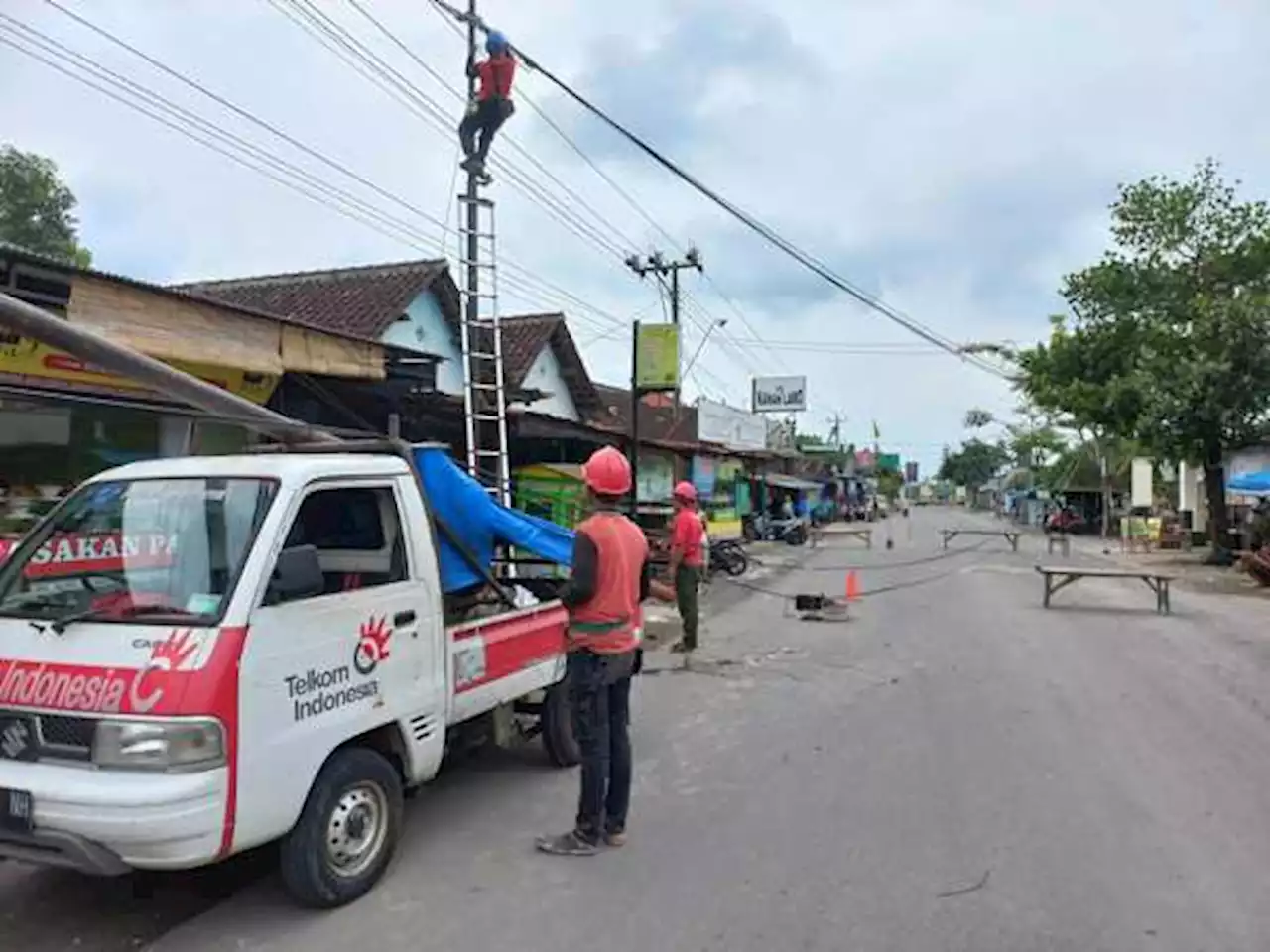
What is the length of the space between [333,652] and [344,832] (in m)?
0.81

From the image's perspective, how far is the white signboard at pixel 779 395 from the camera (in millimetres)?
55156

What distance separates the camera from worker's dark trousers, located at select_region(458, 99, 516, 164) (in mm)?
11844

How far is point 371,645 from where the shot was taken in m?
4.70

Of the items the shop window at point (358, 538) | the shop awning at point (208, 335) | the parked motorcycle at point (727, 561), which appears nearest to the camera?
the shop window at point (358, 538)

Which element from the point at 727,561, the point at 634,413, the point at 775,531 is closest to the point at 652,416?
the point at 727,561

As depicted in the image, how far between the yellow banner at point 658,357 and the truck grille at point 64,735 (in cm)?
1752

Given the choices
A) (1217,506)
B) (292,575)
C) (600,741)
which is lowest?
(600,741)

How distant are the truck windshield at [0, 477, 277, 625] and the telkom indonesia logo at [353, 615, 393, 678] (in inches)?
26.5

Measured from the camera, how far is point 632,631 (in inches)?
212

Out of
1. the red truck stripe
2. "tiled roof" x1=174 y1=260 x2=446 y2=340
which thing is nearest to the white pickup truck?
the red truck stripe

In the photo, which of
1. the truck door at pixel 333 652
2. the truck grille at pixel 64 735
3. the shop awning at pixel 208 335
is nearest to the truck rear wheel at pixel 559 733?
the truck door at pixel 333 652

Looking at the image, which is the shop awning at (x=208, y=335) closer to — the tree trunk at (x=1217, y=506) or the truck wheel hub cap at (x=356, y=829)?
the truck wheel hub cap at (x=356, y=829)

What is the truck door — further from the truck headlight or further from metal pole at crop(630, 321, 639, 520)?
metal pole at crop(630, 321, 639, 520)

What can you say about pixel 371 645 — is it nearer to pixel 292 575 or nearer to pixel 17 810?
pixel 292 575
